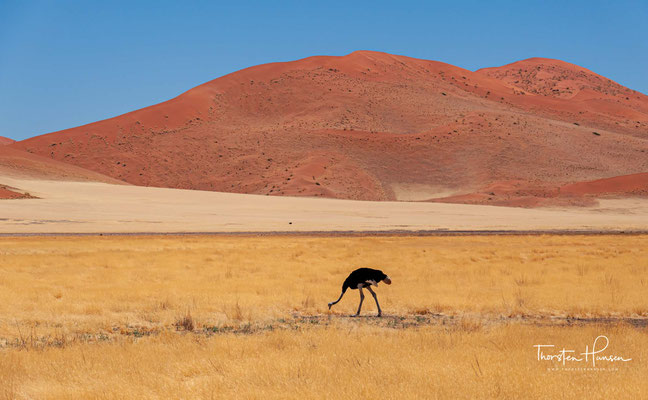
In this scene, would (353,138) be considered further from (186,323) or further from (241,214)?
(186,323)

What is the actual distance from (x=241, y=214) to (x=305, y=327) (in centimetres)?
6216

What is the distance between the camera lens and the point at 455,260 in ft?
89.4

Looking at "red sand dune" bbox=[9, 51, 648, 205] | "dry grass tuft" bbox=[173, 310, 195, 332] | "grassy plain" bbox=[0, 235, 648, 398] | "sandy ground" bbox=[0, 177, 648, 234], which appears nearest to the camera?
"grassy plain" bbox=[0, 235, 648, 398]

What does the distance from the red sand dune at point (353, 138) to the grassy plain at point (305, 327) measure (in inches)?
3258

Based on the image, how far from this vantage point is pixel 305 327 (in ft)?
40.9

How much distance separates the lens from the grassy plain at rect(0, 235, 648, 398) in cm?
803

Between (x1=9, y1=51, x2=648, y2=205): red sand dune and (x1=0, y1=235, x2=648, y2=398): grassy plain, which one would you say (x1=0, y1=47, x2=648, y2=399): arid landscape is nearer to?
(x1=0, y1=235, x2=648, y2=398): grassy plain

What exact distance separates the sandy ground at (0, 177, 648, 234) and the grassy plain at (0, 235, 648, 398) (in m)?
29.6

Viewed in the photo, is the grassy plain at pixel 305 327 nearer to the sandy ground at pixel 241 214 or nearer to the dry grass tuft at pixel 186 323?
the dry grass tuft at pixel 186 323

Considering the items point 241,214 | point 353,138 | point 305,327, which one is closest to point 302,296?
point 305,327

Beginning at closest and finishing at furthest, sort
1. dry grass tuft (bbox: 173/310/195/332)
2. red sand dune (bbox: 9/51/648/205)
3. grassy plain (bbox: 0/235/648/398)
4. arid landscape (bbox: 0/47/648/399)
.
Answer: grassy plain (bbox: 0/235/648/398) < arid landscape (bbox: 0/47/648/399) < dry grass tuft (bbox: 173/310/195/332) < red sand dune (bbox: 9/51/648/205)

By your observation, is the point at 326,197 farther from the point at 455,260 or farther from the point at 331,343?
the point at 331,343

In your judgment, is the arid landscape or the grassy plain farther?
the arid landscape

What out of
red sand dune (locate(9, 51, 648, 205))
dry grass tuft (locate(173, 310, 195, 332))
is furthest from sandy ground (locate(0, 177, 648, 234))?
dry grass tuft (locate(173, 310, 195, 332))
